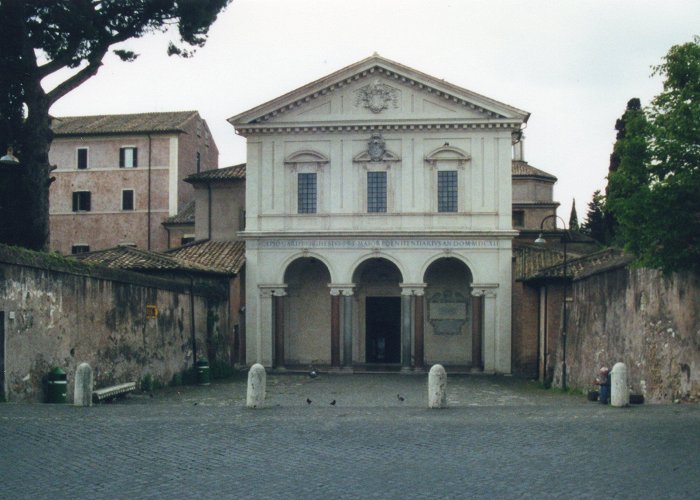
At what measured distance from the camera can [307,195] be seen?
38.4m

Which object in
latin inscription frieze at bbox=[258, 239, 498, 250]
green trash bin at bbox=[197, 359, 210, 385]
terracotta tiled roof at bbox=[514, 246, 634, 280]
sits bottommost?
green trash bin at bbox=[197, 359, 210, 385]

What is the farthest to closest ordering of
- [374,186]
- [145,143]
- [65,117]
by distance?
[65,117] → [145,143] → [374,186]

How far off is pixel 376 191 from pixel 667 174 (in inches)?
864

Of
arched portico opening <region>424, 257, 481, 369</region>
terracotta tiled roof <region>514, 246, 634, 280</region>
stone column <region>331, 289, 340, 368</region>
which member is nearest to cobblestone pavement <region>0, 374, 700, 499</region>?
terracotta tiled roof <region>514, 246, 634, 280</region>

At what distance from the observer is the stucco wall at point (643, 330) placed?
17453 millimetres

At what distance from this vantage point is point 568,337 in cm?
2803

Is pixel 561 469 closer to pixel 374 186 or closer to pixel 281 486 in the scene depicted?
pixel 281 486

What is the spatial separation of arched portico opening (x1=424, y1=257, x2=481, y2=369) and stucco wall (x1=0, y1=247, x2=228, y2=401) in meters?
11.3

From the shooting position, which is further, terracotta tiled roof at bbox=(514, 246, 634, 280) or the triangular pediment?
the triangular pediment

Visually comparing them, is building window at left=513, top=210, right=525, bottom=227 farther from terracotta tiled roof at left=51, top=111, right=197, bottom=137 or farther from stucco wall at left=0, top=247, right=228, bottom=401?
stucco wall at left=0, top=247, right=228, bottom=401

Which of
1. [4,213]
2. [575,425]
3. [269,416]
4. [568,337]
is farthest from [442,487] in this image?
[4,213]

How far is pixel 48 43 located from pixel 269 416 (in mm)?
19703

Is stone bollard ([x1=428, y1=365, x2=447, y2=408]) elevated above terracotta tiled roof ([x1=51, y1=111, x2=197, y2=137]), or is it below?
below

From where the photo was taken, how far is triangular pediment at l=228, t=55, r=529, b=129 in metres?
37.3
